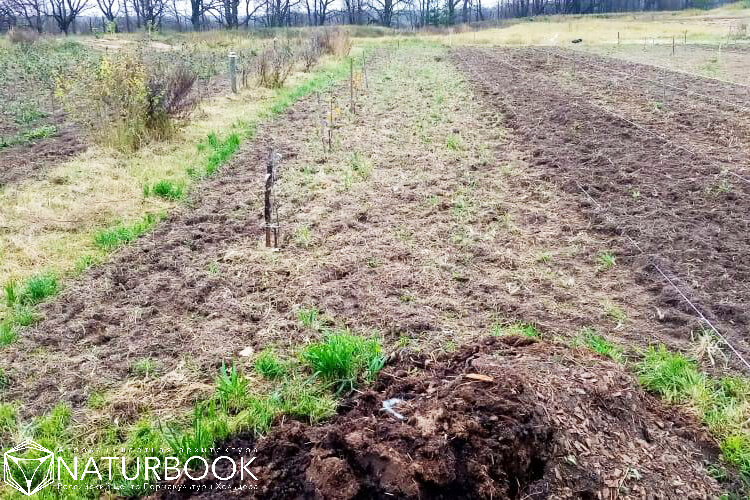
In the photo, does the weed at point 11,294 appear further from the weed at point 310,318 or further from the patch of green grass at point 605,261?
the patch of green grass at point 605,261

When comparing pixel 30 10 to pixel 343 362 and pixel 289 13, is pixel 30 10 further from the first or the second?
pixel 343 362

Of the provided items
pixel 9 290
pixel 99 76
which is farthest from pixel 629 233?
pixel 99 76

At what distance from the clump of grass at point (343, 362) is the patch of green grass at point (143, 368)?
39.9 inches

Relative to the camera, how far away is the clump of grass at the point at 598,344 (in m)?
3.67

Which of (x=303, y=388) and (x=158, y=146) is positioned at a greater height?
(x=158, y=146)

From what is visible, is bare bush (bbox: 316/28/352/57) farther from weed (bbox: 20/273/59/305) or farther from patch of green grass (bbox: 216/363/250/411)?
patch of green grass (bbox: 216/363/250/411)

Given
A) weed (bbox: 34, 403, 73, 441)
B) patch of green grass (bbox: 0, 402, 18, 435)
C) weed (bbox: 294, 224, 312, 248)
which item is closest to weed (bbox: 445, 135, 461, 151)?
weed (bbox: 294, 224, 312, 248)

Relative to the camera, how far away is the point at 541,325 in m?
4.03

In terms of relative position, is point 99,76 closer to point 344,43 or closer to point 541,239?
point 541,239

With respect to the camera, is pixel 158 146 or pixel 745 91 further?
pixel 745 91

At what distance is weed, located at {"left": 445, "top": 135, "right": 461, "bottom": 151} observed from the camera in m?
9.01

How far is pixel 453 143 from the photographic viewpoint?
9.16 m

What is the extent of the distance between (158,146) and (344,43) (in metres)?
19.4

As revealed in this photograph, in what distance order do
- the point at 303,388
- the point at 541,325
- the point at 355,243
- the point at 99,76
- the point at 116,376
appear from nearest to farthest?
1. the point at 303,388
2. the point at 116,376
3. the point at 541,325
4. the point at 355,243
5. the point at 99,76
